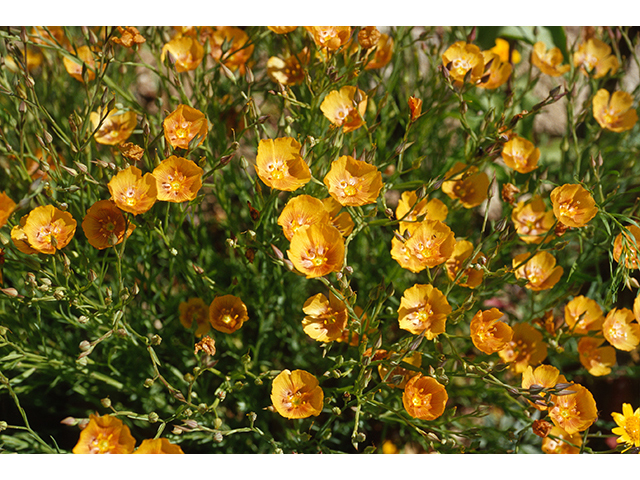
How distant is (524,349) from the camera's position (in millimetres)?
2506

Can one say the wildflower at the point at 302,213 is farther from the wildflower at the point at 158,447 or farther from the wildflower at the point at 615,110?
the wildflower at the point at 615,110

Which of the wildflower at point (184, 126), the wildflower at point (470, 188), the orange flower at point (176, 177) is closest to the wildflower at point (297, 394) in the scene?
the orange flower at point (176, 177)

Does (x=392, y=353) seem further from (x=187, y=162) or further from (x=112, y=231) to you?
(x=112, y=231)

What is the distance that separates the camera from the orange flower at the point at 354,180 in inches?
83.3

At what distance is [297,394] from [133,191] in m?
1.08

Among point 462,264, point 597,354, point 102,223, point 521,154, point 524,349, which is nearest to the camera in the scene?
point 102,223

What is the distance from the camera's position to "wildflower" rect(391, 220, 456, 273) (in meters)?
2.16

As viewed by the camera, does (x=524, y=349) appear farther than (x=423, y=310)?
Yes

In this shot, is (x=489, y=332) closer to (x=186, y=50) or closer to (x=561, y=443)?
(x=561, y=443)

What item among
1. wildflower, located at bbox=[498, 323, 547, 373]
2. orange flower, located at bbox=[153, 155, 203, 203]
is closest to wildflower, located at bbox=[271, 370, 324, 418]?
orange flower, located at bbox=[153, 155, 203, 203]

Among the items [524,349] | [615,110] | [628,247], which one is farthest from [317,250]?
[615,110]

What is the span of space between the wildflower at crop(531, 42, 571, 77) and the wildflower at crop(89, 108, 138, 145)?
2345 mm

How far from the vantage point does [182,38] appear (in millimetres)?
2637

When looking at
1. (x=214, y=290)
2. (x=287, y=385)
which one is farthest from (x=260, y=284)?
(x=287, y=385)
